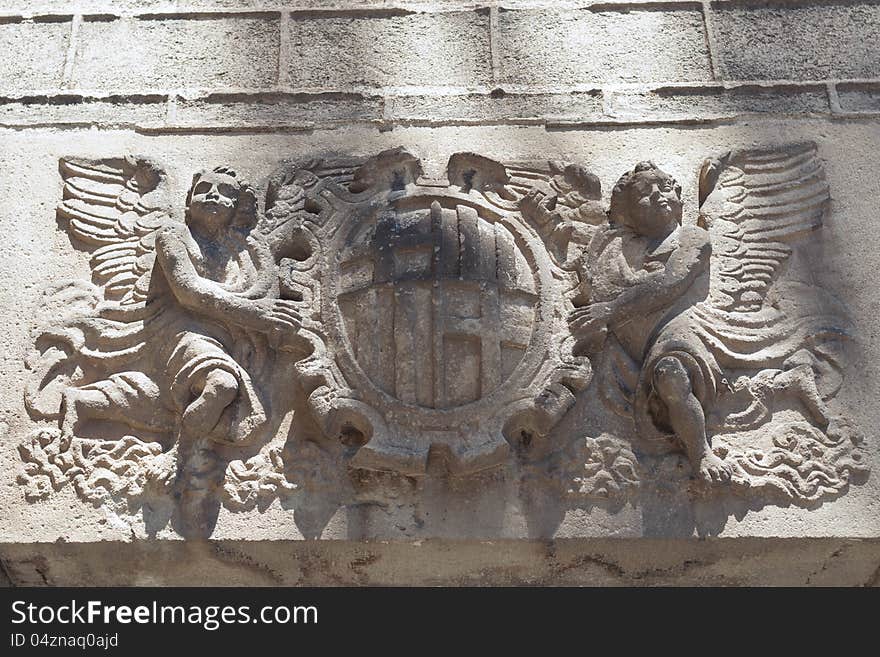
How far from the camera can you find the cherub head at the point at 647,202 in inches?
165

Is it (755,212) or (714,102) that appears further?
(714,102)

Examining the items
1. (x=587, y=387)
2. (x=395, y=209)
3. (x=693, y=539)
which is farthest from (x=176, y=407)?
(x=693, y=539)

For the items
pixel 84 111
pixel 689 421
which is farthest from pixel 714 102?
pixel 84 111

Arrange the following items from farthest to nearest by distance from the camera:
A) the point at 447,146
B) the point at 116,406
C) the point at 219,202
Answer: the point at 447,146, the point at 219,202, the point at 116,406

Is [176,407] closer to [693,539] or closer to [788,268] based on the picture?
[693,539]

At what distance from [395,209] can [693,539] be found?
4.93 ft

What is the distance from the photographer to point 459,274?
13.0ft

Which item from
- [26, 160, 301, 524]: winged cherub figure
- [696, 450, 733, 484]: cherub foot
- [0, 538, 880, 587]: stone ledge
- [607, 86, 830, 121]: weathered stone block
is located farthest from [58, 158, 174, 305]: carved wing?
[696, 450, 733, 484]: cherub foot

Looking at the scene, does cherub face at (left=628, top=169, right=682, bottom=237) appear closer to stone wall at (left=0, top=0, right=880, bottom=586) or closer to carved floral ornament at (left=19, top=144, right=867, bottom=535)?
carved floral ornament at (left=19, top=144, right=867, bottom=535)

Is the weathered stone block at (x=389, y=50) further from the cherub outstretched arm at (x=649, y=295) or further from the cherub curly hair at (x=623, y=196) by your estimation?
the cherub outstretched arm at (x=649, y=295)

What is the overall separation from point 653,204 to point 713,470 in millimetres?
968

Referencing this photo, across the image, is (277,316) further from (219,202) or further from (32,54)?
(32,54)

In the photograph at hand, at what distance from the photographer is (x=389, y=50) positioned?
4.83 metres

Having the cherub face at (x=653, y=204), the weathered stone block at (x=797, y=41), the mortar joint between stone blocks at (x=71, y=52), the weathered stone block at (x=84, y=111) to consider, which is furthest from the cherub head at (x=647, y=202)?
the mortar joint between stone blocks at (x=71, y=52)
